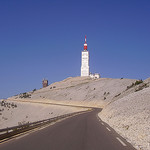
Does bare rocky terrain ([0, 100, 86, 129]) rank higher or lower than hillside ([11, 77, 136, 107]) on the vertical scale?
lower

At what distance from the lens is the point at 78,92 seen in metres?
120

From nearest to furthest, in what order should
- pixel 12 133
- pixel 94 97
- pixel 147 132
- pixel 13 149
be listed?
pixel 13 149
pixel 147 132
pixel 12 133
pixel 94 97

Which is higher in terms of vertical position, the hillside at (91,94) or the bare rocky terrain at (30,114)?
the hillside at (91,94)

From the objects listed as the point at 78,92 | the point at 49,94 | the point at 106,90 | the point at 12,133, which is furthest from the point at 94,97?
the point at 12,133

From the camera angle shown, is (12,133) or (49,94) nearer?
(12,133)

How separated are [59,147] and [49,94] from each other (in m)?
124

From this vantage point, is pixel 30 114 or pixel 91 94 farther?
pixel 91 94

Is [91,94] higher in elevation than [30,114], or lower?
higher

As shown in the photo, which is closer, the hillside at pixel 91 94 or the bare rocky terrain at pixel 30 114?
the bare rocky terrain at pixel 30 114

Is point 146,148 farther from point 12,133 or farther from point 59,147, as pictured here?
point 12,133

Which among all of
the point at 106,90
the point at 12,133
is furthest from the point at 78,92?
the point at 12,133

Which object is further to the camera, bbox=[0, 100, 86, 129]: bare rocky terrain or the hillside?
the hillside

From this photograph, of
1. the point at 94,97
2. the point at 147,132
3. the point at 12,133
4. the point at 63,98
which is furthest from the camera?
the point at 63,98

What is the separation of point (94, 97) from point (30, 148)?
94311 millimetres
